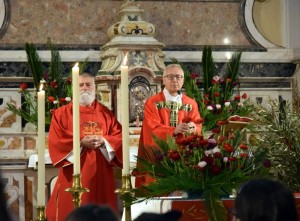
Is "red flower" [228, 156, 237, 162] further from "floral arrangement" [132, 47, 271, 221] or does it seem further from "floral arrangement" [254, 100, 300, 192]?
"floral arrangement" [254, 100, 300, 192]

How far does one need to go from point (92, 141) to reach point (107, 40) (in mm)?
2562

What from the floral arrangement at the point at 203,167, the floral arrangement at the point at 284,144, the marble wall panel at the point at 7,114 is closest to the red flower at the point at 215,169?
the floral arrangement at the point at 203,167

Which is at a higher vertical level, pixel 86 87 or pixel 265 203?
pixel 86 87

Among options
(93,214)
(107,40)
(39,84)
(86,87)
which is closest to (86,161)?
(86,87)

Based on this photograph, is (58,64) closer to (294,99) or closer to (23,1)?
(23,1)

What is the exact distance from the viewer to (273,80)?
34.8ft

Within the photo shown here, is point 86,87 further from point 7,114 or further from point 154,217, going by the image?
point 154,217

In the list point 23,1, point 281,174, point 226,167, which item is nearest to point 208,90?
point 281,174

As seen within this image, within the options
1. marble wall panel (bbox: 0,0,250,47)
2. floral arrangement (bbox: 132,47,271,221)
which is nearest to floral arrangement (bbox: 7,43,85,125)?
marble wall panel (bbox: 0,0,250,47)

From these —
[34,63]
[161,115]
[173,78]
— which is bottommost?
[161,115]

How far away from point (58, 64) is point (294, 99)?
2537mm

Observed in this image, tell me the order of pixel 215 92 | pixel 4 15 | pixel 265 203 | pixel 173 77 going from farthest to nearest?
pixel 4 15 → pixel 215 92 → pixel 173 77 → pixel 265 203

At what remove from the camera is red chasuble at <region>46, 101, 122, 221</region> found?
27.0 feet

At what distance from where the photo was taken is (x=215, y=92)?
32.1 ft
